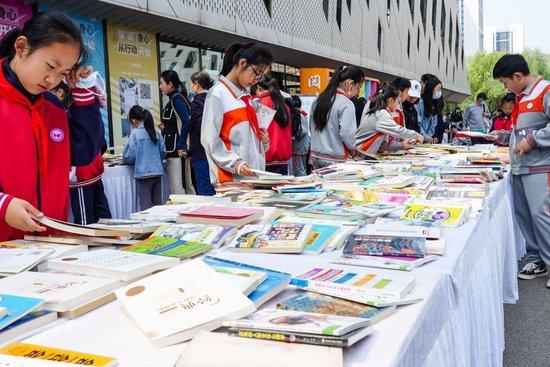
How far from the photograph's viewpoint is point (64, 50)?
5.61 feet

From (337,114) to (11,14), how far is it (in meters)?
4.53

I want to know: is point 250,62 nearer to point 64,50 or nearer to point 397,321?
point 64,50

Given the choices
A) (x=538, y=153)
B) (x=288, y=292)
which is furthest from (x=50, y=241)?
(x=538, y=153)

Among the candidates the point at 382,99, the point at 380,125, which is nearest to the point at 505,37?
the point at 382,99

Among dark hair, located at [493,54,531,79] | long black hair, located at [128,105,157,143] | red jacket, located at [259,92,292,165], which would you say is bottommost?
red jacket, located at [259,92,292,165]

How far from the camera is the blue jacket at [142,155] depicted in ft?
17.7

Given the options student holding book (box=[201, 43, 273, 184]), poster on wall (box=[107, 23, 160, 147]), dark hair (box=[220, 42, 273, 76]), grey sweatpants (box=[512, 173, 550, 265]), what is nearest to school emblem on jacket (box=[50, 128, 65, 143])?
student holding book (box=[201, 43, 273, 184])

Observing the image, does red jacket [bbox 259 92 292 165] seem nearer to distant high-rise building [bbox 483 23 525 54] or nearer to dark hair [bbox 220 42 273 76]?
dark hair [bbox 220 42 273 76]

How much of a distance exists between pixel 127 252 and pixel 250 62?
1.64m

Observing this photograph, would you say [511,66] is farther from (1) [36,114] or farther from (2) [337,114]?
(1) [36,114]

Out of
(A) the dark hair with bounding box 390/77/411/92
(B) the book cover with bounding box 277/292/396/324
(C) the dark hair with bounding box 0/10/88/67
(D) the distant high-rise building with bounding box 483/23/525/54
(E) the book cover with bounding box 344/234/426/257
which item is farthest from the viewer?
(D) the distant high-rise building with bounding box 483/23/525/54

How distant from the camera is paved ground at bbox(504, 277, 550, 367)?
2715 mm

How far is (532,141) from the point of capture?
365 centimetres

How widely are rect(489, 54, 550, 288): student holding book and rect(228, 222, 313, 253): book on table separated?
8.27 ft
